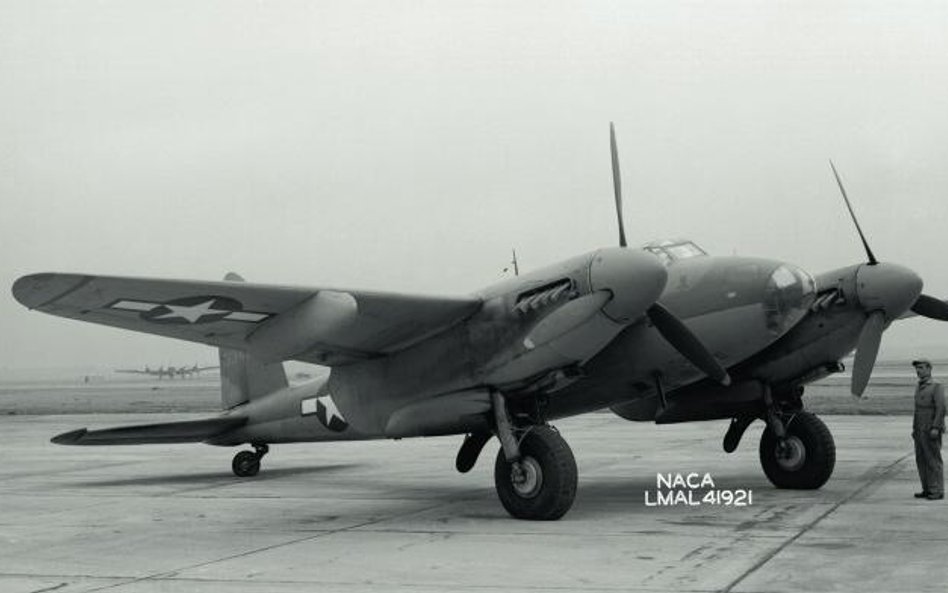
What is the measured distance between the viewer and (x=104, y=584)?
838 cm

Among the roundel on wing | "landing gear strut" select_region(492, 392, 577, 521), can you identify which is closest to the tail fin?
the roundel on wing

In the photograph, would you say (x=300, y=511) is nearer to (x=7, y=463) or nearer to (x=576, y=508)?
(x=576, y=508)

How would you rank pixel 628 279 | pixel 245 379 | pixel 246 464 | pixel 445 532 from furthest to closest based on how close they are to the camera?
pixel 246 464 < pixel 245 379 < pixel 445 532 < pixel 628 279

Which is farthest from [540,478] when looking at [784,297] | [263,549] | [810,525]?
[784,297]

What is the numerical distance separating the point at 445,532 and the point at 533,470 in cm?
116

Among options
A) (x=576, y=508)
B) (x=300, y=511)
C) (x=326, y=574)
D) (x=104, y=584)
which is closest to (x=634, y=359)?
(x=576, y=508)

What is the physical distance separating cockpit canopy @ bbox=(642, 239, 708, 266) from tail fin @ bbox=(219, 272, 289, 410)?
21.9ft

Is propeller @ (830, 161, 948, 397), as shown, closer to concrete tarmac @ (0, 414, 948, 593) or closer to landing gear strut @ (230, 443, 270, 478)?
concrete tarmac @ (0, 414, 948, 593)

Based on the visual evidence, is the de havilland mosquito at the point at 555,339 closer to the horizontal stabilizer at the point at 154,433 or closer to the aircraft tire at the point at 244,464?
the horizontal stabilizer at the point at 154,433

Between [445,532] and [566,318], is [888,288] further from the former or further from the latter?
[445,532]

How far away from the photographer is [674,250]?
1291 centimetres

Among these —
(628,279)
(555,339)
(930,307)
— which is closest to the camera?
(628,279)

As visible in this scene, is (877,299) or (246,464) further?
(246,464)

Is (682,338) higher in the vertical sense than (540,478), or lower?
higher
